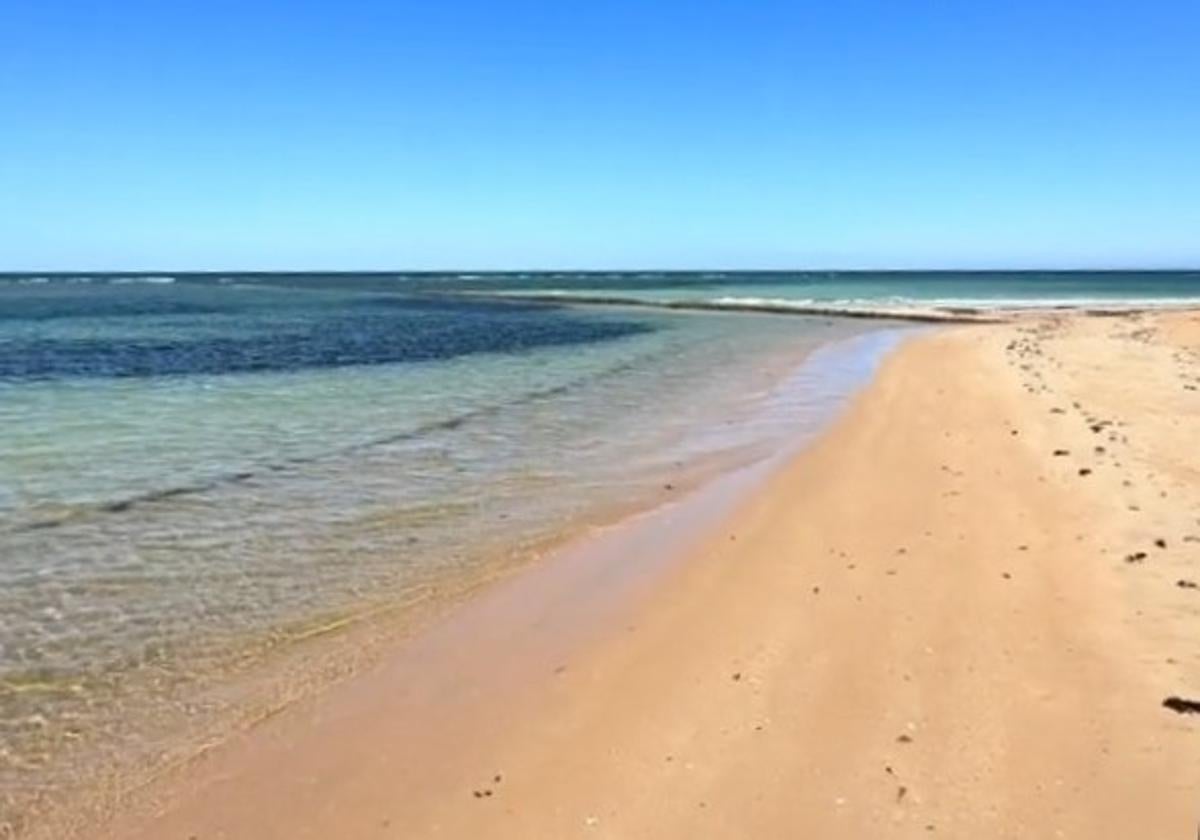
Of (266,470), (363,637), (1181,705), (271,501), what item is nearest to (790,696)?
(1181,705)

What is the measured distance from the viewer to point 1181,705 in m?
4.96

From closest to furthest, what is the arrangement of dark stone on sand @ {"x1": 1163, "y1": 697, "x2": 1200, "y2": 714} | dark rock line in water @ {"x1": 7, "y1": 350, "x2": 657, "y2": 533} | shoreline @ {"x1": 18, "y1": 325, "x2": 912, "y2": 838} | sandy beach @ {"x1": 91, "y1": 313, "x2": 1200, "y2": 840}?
sandy beach @ {"x1": 91, "y1": 313, "x2": 1200, "y2": 840}, shoreline @ {"x1": 18, "y1": 325, "x2": 912, "y2": 838}, dark stone on sand @ {"x1": 1163, "y1": 697, "x2": 1200, "y2": 714}, dark rock line in water @ {"x1": 7, "y1": 350, "x2": 657, "y2": 533}

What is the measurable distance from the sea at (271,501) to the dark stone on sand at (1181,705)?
443 cm

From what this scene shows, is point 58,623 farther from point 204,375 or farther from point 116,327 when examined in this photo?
point 116,327

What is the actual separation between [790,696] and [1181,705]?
192cm

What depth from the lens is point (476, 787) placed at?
4535 millimetres

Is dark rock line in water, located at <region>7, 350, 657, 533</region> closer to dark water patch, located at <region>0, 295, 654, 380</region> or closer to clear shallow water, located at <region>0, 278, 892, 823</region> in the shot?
clear shallow water, located at <region>0, 278, 892, 823</region>

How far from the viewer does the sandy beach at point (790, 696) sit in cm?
423

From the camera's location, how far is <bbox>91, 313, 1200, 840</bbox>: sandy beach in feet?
13.9

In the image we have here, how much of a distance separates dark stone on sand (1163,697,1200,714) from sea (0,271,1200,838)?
443cm

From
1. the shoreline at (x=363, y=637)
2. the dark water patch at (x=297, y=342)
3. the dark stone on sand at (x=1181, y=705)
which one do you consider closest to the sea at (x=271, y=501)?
the shoreline at (x=363, y=637)

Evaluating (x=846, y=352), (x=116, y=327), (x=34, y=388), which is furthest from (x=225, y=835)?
(x=116, y=327)

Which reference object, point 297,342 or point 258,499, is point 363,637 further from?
point 297,342

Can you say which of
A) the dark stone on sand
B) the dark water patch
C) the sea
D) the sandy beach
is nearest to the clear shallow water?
the sea
